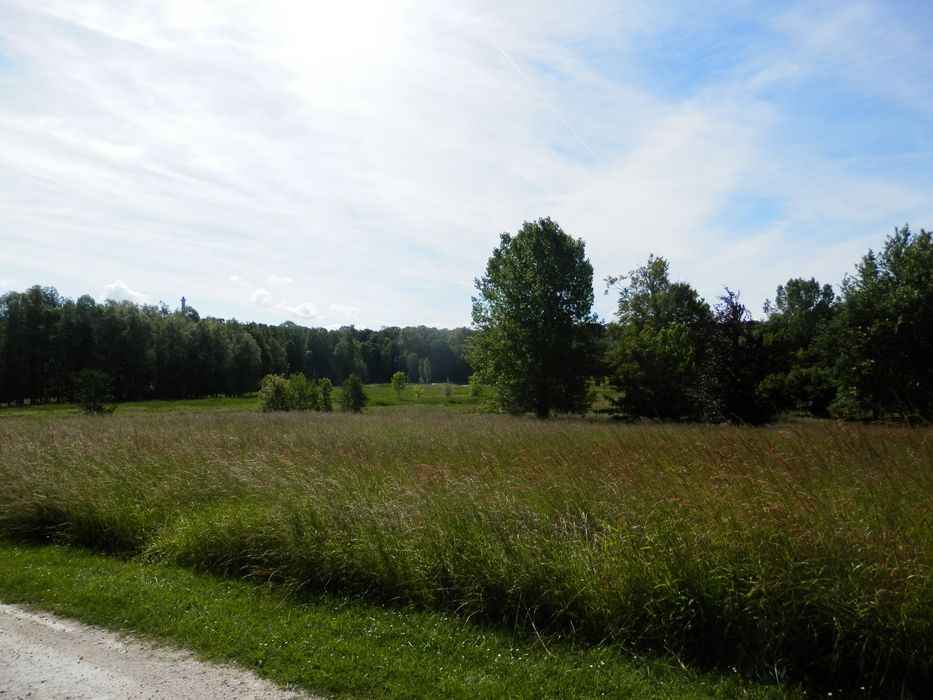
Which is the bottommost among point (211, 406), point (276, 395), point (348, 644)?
point (211, 406)

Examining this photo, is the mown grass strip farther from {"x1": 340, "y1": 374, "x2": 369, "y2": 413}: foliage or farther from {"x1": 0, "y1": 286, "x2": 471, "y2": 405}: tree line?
{"x1": 0, "y1": 286, "x2": 471, "y2": 405}: tree line

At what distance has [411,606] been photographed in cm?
528

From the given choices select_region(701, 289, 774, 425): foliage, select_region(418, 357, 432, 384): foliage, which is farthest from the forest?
select_region(418, 357, 432, 384): foliage

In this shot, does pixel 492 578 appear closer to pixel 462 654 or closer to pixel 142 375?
pixel 462 654

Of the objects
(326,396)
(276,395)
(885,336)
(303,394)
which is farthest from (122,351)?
(885,336)

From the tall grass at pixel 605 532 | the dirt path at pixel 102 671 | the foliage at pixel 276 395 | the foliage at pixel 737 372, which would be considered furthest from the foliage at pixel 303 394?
the dirt path at pixel 102 671

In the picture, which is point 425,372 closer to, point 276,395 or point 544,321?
point 276,395

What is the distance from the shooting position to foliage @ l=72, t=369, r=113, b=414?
2653cm

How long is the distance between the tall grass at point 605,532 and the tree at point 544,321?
19.9 meters

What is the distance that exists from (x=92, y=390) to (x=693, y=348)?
2822 cm

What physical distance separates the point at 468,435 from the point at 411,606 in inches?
254

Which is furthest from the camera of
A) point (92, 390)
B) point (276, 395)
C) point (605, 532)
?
point (276, 395)

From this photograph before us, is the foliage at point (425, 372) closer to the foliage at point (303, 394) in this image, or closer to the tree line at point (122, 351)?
the tree line at point (122, 351)

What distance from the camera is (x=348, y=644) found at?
462 cm
